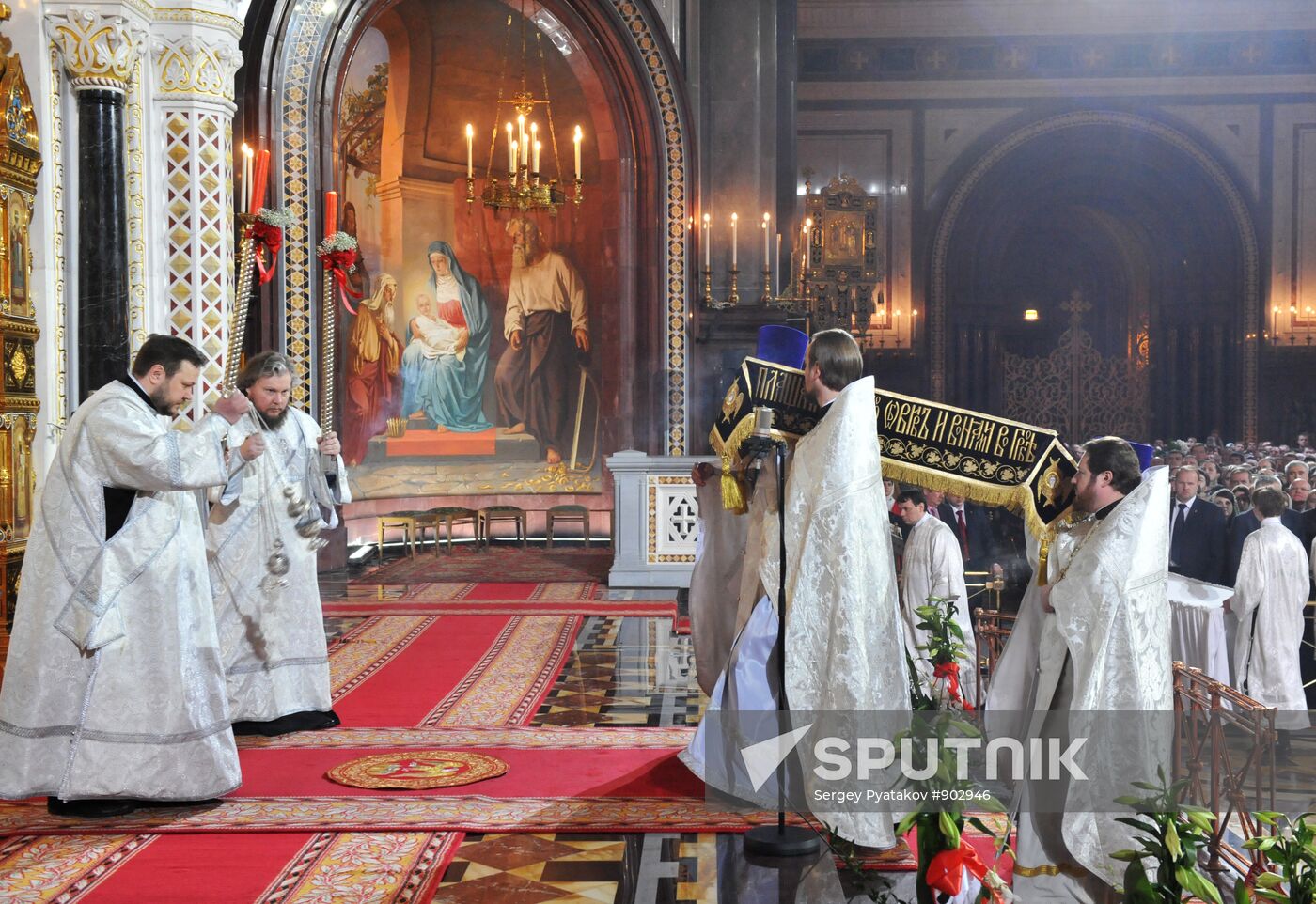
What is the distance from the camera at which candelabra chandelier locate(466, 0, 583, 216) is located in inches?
498

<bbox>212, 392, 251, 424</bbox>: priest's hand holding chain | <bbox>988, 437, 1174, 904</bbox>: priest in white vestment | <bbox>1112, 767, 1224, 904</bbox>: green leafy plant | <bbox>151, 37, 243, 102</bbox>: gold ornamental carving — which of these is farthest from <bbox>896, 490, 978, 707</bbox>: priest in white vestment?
<bbox>151, 37, 243, 102</bbox>: gold ornamental carving

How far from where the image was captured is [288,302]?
37.1 ft

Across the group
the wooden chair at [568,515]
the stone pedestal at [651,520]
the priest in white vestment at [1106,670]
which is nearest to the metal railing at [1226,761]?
the priest in white vestment at [1106,670]

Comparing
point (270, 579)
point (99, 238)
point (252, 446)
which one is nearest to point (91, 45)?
point (99, 238)

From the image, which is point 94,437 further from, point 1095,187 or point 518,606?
point 1095,187

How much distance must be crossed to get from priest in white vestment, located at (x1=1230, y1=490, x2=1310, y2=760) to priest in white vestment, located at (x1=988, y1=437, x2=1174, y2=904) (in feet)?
10.1

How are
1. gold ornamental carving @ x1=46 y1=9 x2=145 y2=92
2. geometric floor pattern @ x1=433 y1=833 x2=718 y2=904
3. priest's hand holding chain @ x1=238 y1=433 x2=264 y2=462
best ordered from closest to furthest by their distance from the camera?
1. geometric floor pattern @ x1=433 y1=833 x2=718 y2=904
2. priest's hand holding chain @ x1=238 y1=433 x2=264 y2=462
3. gold ornamental carving @ x1=46 y1=9 x2=145 y2=92

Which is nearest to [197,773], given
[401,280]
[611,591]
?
[611,591]

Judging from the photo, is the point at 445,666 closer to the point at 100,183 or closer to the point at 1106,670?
the point at 100,183

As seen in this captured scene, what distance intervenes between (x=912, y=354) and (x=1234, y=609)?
14.0 m

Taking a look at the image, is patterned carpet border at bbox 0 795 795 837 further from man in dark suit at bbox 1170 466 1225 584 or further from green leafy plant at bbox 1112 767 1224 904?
man in dark suit at bbox 1170 466 1225 584

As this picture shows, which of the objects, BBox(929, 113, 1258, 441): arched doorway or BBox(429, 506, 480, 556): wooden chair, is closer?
BBox(429, 506, 480, 556): wooden chair

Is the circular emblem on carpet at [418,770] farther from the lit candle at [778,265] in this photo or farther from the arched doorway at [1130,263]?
the arched doorway at [1130,263]

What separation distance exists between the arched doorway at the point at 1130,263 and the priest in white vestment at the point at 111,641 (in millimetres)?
17034
